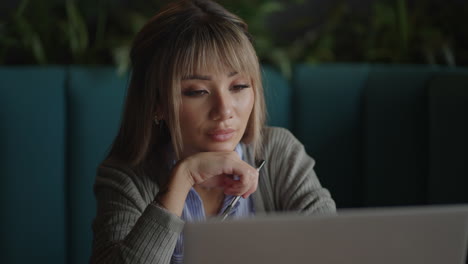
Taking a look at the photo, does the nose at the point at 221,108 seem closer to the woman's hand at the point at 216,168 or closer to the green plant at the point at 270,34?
the woman's hand at the point at 216,168

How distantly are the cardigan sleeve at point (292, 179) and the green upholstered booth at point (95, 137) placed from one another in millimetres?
641

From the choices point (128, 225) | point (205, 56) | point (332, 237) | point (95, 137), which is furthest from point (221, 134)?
point (95, 137)

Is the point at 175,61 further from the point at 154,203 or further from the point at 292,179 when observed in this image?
the point at 292,179

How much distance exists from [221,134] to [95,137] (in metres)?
1.01

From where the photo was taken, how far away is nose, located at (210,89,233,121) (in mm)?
1007

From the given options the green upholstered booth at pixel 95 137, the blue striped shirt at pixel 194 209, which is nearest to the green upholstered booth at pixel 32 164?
the green upholstered booth at pixel 95 137

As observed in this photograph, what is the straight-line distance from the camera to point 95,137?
1.93 m

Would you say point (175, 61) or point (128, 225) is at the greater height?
point (175, 61)

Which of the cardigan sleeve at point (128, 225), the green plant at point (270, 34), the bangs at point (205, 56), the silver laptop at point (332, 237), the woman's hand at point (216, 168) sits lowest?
the cardigan sleeve at point (128, 225)

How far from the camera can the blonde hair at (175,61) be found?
1.03 meters

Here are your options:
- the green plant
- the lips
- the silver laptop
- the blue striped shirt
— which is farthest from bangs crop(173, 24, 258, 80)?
the green plant

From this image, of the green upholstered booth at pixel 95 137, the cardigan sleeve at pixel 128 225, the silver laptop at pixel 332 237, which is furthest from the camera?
the green upholstered booth at pixel 95 137

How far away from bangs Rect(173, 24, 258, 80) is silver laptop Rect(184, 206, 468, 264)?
1.61 ft

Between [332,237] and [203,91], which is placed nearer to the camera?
[332,237]
